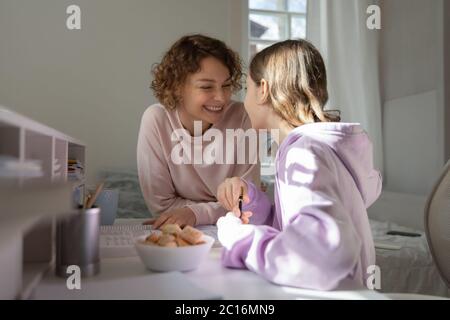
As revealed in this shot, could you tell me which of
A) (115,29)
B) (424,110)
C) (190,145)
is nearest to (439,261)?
(190,145)

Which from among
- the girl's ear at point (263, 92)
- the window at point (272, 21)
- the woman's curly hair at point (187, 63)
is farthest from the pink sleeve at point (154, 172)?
the window at point (272, 21)

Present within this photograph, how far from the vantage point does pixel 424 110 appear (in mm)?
1882

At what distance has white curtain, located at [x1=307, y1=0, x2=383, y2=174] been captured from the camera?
2133 millimetres

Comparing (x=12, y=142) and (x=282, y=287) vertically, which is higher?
(x=12, y=142)

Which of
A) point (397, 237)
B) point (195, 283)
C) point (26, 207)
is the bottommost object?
point (397, 237)

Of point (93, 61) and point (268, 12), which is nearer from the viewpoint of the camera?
point (93, 61)

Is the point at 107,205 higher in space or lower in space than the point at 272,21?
lower

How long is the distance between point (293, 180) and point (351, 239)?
0.13 meters

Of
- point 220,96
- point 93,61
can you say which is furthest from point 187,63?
point 93,61

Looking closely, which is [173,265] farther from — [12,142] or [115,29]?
[115,29]

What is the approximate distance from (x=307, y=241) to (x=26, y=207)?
0.36m

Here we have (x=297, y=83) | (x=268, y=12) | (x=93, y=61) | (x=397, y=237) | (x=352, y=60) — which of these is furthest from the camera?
(x=268, y=12)

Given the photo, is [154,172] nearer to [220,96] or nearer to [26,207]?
[220,96]

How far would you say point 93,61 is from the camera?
2.53 metres
